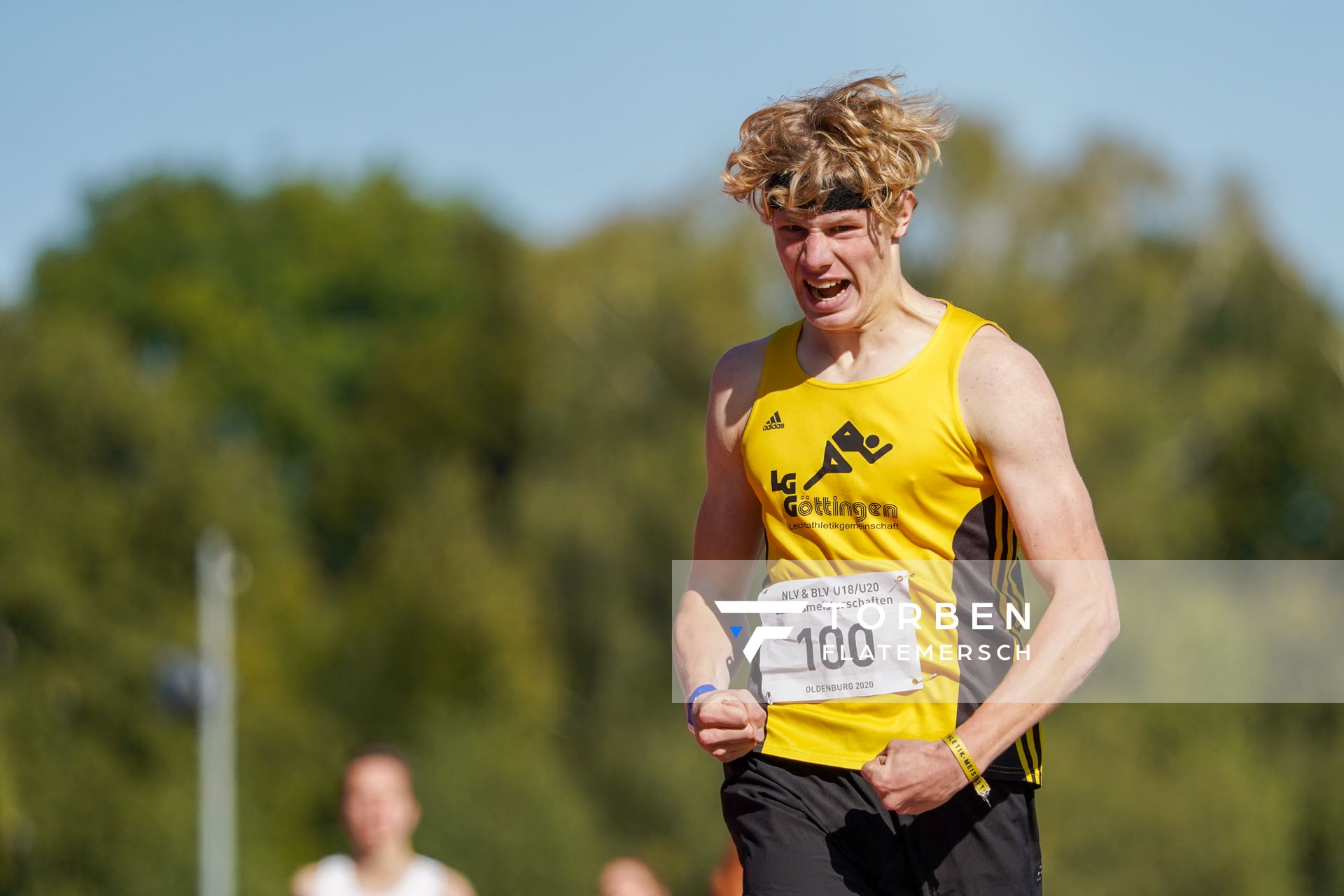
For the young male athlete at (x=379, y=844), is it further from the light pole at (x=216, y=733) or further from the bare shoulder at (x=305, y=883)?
the light pole at (x=216, y=733)

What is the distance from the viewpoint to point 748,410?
179 inches

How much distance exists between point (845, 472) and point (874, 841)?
816 mm

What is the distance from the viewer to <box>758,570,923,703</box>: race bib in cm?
428

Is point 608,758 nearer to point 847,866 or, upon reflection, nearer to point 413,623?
point 413,623

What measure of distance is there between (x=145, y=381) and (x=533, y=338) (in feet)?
31.3

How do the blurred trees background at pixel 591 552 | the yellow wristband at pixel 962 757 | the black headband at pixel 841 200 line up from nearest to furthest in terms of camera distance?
the yellow wristband at pixel 962 757 → the black headband at pixel 841 200 → the blurred trees background at pixel 591 552

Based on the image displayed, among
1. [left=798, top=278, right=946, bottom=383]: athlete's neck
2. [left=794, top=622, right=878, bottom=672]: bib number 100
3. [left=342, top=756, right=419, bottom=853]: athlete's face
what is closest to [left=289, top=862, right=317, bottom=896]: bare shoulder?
[left=342, top=756, right=419, bottom=853]: athlete's face

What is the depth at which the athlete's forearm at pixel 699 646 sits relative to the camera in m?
4.50

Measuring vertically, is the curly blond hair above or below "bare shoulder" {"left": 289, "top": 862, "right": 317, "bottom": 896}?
above

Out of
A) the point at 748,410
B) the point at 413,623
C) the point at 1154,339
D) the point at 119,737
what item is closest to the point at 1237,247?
the point at 1154,339

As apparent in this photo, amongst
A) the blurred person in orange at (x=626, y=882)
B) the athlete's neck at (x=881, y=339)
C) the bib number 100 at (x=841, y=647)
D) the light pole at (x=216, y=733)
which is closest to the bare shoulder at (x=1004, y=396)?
the athlete's neck at (x=881, y=339)

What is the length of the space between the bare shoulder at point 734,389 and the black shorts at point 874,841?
815 mm

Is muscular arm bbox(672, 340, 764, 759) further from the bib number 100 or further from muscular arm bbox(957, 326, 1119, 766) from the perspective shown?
muscular arm bbox(957, 326, 1119, 766)

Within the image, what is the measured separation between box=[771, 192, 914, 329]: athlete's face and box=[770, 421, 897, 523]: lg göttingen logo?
0.26 m
